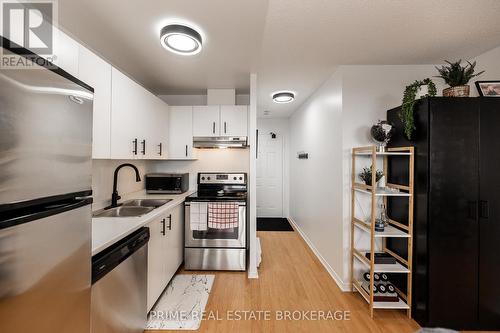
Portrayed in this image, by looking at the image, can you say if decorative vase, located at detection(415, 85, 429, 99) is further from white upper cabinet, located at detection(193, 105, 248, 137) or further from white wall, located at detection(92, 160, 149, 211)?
white wall, located at detection(92, 160, 149, 211)

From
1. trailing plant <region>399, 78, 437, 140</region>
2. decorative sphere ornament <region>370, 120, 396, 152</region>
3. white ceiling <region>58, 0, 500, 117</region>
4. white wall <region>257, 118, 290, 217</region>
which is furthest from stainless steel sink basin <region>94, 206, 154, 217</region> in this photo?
white wall <region>257, 118, 290, 217</region>

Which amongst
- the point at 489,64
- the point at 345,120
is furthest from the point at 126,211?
the point at 489,64

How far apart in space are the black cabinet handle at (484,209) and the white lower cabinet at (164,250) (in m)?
2.81

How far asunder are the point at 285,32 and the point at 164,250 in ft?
7.67

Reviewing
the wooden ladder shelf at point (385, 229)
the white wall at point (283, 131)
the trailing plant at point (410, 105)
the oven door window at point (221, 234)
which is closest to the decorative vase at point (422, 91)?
the trailing plant at point (410, 105)

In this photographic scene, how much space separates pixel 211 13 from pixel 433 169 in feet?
7.17

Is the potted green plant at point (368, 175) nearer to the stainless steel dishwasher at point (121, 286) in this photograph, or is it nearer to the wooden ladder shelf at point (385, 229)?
the wooden ladder shelf at point (385, 229)

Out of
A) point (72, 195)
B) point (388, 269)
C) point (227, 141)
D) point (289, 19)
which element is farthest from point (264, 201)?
point (72, 195)

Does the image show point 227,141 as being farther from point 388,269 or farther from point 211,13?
point 388,269

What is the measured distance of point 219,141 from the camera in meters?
3.19

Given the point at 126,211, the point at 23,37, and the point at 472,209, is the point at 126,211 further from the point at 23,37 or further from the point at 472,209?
the point at 472,209

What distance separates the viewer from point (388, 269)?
2070 mm

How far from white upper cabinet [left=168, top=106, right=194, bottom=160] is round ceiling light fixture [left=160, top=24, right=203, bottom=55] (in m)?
1.27

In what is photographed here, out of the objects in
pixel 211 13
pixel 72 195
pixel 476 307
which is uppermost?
pixel 211 13
